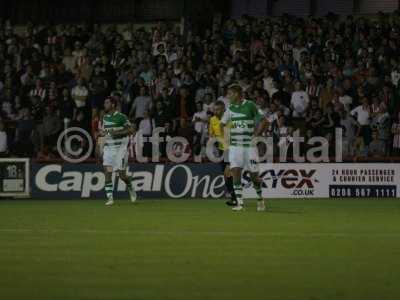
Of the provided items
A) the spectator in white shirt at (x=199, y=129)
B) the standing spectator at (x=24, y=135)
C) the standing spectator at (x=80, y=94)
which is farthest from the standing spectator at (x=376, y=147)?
the standing spectator at (x=24, y=135)

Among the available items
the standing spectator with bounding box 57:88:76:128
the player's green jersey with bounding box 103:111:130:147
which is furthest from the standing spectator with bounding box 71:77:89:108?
the player's green jersey with bounding box 103:111:130:147

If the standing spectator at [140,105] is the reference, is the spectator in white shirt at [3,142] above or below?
below

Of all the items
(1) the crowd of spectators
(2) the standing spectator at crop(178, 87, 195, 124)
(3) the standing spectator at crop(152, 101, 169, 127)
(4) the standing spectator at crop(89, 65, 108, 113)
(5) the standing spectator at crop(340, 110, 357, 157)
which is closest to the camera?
(5) the standing spectator at crop(340, 110, 357, 157)

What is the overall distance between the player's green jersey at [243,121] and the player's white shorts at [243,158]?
104 mm

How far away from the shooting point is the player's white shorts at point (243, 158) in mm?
20453

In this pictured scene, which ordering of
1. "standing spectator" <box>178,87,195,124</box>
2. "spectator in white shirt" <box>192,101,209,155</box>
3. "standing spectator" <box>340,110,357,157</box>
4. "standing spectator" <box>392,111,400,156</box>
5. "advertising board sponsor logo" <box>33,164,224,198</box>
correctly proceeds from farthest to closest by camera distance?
"standing spectator" <box>178,87,195,124</box> → "spectator in white shirt" <box>192,101,209,155</box> → "advertising board sponsor logo" <box>33,164,224,198</box> → "standing spectator" <box>340,110,357,157</box> → "standing spectator" <box>392,111,400,156</box>

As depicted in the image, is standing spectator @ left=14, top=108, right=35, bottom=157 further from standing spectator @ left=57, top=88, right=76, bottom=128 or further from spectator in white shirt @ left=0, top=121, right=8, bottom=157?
standing spectator @ left=57, top=88, right=76, bottom=128

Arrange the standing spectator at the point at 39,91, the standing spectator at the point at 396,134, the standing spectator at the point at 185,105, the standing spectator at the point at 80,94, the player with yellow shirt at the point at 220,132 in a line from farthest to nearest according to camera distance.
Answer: the standing spectator at the point at 39,91, the standing spectator at the point at 80,94, the standing spectator at the point at 185,105, the standing spectator at the point at 396,134, the player with yellow shirt at the point at 220,132

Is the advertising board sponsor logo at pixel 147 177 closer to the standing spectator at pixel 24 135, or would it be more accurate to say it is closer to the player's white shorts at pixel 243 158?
the standing spectator at pixel 24 135

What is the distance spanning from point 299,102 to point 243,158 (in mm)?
6811

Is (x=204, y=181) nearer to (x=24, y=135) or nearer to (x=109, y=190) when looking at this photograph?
(x=109, y=190)

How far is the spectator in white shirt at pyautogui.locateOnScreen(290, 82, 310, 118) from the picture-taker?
26.9m

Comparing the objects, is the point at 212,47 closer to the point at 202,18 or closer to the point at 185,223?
the point at 202,18

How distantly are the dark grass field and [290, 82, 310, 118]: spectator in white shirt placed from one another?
19.9 ft
